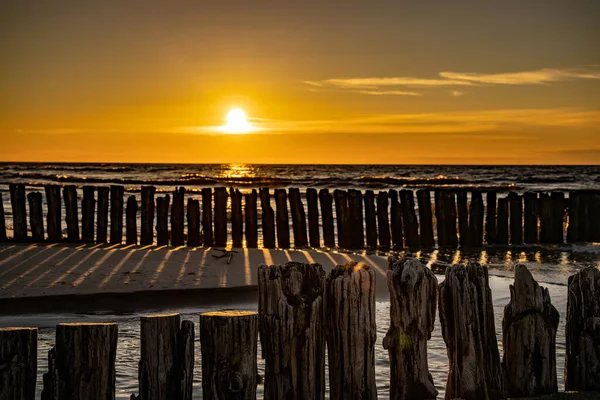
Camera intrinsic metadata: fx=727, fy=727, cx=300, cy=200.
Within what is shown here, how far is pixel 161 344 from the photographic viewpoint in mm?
3748

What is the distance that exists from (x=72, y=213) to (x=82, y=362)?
415 inches

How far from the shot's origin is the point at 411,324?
13.0 ft

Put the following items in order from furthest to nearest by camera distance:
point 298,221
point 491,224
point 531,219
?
point 531,219 → point 491,224 → point 298,221

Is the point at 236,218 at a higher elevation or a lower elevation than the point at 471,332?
higher

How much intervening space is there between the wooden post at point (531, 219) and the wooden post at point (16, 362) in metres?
14.0

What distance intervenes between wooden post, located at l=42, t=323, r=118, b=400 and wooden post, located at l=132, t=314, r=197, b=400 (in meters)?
0.17

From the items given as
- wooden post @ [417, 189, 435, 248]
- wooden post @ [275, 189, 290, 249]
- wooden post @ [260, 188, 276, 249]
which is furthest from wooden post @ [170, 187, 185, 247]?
wooden post @ [417, 189, 435, 248]

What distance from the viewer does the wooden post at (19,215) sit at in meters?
13.6

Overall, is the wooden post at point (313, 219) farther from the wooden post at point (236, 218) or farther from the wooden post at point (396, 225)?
the wooden post at point (396, 225)

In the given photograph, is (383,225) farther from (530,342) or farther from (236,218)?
(530,342)

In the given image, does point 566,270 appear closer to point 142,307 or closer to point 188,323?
point 142,307

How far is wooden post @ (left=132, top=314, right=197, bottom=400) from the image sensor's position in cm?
374

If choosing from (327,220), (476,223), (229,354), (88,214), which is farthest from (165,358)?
(476,223)

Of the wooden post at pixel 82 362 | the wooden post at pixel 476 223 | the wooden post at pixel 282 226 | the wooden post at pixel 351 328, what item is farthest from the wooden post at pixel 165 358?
the wooden post at pixel 476 223
